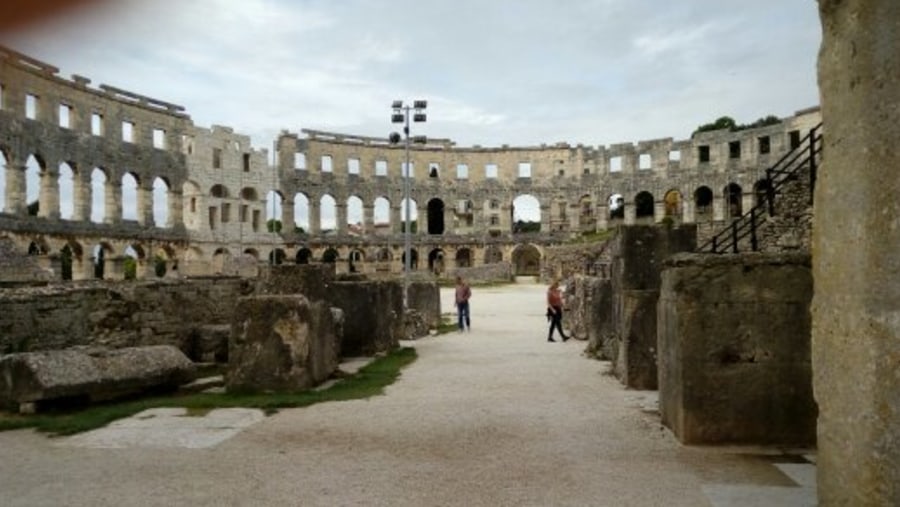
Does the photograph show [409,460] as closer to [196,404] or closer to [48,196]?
[196,404]

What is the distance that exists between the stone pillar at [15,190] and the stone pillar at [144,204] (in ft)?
27.8

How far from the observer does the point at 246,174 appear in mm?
52344

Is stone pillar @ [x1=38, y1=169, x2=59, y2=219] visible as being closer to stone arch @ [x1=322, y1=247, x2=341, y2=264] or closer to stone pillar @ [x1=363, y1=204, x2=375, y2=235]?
stone arch @ [x1=322, y1=247, x2=341, y2=264]

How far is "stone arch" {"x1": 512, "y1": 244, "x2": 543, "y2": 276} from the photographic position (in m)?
57.5

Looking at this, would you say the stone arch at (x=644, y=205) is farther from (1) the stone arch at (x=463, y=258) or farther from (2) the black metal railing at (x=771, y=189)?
(2) the black metal railing at (x=771, y=189)

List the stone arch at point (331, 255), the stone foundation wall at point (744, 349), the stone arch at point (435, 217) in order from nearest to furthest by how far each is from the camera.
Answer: the stone foundation wall at point (744, 349) < the stone arch at point (331, 255) < the stone arch at point (435, 217)

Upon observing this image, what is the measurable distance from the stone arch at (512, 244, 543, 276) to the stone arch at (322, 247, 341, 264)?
45.2ft

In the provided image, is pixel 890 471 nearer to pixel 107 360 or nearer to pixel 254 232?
pixel 107 360

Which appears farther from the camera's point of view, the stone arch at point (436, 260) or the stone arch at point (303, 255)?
the stone arch at point (436, 260)

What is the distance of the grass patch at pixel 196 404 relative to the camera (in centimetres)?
704

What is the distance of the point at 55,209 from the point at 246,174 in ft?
54.9

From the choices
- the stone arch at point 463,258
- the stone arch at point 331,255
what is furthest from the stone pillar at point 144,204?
the stone arch at point 463,258

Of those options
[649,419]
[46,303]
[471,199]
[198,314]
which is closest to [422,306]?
[198,314]

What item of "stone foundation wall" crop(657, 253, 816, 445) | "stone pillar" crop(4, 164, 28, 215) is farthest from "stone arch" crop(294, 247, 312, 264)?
"stone foundation wall" crop(657, 253, 816, 445)
